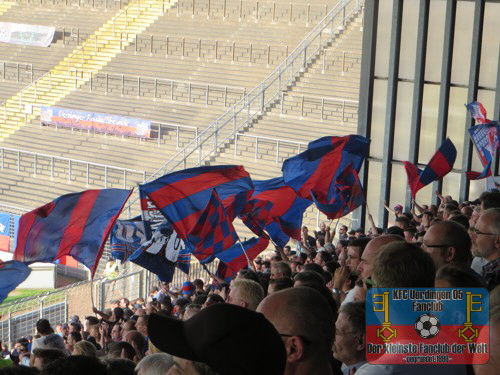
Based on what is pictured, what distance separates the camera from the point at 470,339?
346cm

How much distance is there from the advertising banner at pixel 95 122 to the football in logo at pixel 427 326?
23.7 meters

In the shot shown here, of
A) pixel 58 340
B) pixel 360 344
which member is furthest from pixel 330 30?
pixel 360 344

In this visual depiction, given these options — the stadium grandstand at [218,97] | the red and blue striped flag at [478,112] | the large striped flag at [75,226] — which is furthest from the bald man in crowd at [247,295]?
the red and blue striped flag at [478,112]

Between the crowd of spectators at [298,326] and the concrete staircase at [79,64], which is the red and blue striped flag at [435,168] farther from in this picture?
the concrete staircase at [79,64]

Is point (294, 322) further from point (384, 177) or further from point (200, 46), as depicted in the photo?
point (200, 46)

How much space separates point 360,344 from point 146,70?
90.4 ft

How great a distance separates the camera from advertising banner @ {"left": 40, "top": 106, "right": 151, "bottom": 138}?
88.9ft

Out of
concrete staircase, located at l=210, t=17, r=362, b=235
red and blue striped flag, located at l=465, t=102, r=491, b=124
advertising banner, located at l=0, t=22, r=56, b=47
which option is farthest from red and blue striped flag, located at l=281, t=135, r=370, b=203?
advertising banner, located at l=0, t=22, r=56, b=47

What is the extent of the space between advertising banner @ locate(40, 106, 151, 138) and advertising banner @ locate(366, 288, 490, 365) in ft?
77.0

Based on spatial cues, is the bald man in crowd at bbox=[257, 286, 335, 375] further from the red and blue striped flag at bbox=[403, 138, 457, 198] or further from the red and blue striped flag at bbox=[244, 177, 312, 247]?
the red and blue striped flag at bbox=[403, 138, 457, 198]

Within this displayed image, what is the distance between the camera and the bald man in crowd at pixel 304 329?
285cm

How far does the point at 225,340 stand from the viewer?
92.3 inches

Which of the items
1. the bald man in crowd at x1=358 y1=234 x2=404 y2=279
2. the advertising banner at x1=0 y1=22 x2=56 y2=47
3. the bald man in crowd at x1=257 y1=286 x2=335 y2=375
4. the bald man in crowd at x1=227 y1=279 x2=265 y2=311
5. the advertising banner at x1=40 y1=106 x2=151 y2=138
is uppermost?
the advertising banner at x1=0 y1=22 x2=56 y2=47

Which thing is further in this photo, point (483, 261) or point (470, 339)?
point (483, 261)
